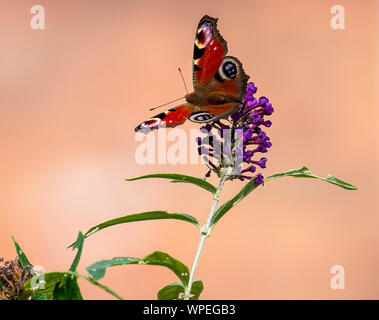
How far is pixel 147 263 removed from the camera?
0.39 meters

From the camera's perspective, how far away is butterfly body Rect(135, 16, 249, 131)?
1.96 feet

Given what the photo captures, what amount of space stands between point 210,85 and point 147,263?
0.42 m

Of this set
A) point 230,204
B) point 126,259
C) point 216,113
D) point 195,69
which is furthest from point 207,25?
point 126,259

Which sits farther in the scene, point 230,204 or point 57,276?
point 230,204

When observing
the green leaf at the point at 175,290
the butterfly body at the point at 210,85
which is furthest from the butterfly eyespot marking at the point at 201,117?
the green leaf at the point at 175,290

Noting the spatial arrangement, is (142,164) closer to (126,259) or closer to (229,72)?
(229,72)

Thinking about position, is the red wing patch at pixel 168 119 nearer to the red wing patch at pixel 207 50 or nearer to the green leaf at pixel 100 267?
the red wing patch at pixel 207 50

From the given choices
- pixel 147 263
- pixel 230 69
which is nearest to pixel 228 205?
pixel 147 263

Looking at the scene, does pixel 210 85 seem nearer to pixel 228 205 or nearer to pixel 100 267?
pixel 228 205

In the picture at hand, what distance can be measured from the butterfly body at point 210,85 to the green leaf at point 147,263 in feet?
0.71

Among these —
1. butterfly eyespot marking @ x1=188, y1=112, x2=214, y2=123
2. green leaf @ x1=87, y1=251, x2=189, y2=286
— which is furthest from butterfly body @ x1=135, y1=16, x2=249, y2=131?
green leaf @ x1=87, y1=251, x2=189, y2=286

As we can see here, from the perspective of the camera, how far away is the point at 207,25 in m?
0.69
